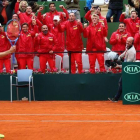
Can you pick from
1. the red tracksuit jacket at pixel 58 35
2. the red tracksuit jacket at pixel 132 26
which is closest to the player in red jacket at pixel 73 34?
the red tracksuit jacket at pixel 58 35

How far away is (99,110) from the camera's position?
45.8 ft

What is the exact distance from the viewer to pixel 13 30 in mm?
12594

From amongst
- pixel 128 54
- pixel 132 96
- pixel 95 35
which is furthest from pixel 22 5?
pixel 132 96

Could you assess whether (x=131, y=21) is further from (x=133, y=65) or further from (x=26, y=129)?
(x=26, y=129)

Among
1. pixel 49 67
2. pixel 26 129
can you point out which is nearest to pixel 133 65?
pixel 49 67

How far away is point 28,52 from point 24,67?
1.66 ft

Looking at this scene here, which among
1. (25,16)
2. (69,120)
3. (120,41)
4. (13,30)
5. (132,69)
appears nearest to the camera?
(69,120)

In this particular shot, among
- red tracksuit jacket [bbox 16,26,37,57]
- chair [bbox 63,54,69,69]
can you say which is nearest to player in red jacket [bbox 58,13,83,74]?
chair [bbox 63,54,69,69]

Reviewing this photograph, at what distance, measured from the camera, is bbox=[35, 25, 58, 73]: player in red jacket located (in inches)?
659

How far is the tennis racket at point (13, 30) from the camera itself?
39.5 ft

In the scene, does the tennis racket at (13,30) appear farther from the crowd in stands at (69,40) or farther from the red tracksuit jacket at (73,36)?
the red tracksuit jacket at (73,36)

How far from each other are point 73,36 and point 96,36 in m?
0.76

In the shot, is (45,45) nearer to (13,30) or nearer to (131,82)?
(131,82)

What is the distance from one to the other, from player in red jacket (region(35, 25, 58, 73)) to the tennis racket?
0.90 m
